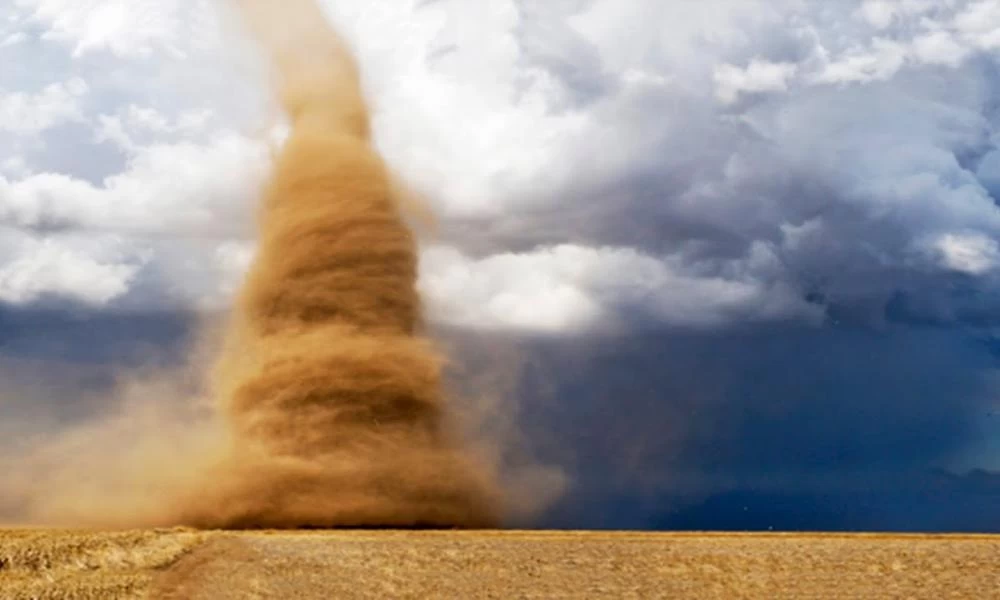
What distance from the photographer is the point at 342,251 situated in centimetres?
5806

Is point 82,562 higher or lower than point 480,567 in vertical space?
higher

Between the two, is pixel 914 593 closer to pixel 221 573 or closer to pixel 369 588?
pixel 369 588

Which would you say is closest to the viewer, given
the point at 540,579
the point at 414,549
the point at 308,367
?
the point at 540,579

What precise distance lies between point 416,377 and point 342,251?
23.8 feet

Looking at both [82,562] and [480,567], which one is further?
[480,567]

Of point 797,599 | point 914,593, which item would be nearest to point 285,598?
point 797,599

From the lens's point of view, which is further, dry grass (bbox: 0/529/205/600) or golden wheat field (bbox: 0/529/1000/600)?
golden wheat field (bbox: 0/529/1000/600)

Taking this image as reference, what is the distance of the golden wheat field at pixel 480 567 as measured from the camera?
119 feet

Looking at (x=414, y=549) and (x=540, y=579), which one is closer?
(x=540, y=579)

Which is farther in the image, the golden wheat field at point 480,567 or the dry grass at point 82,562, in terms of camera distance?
the golden wheat field at point 480,567

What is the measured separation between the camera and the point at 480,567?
40.2 meters

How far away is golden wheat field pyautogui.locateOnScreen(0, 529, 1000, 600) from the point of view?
36.2 meters

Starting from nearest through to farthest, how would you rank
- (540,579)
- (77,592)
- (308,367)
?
(77,592) → (540,579) → (308,367)

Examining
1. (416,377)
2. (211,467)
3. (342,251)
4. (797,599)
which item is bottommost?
(797,599)
